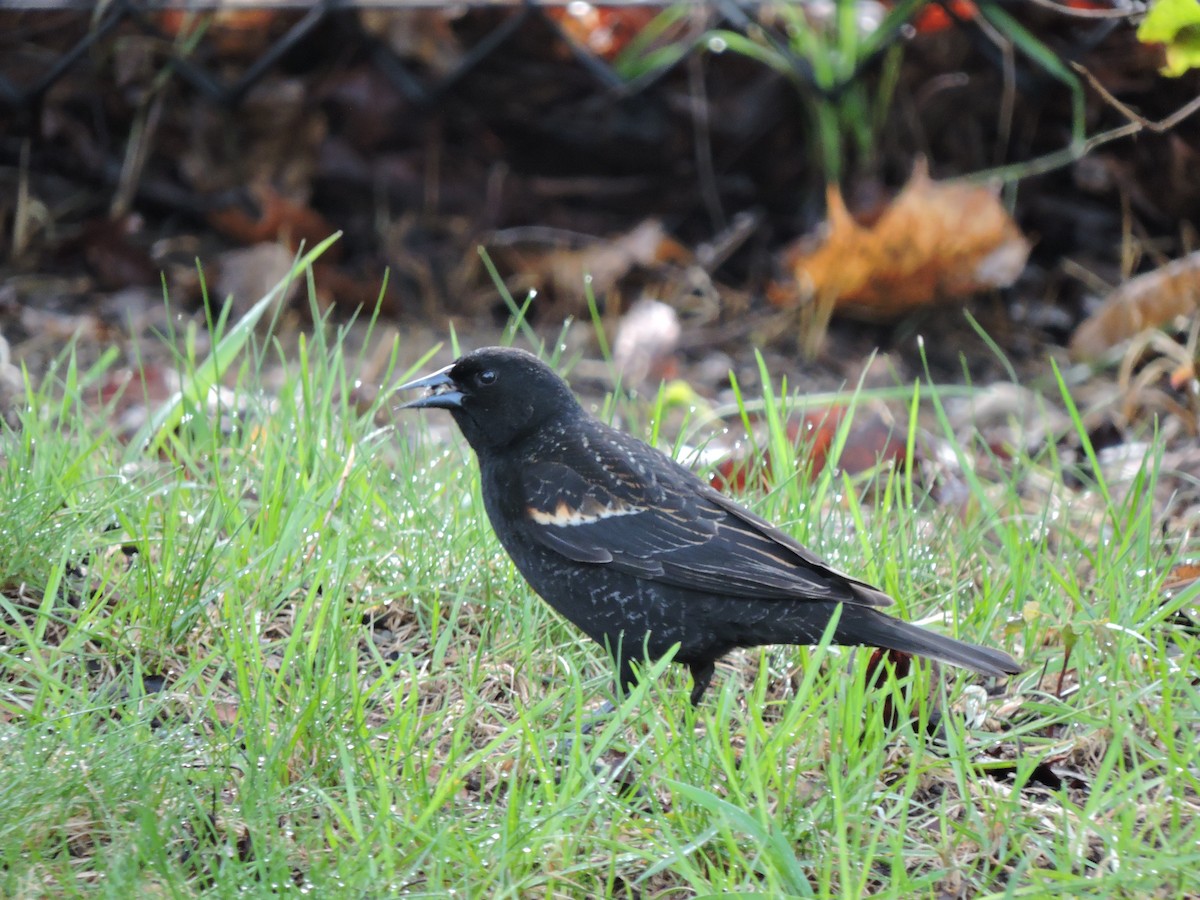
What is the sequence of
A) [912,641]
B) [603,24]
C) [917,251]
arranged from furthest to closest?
1. [603,24]
2. [917,251]
3. [912,641]

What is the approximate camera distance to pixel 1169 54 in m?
2.88

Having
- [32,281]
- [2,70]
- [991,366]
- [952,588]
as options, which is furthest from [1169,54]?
[2,70]

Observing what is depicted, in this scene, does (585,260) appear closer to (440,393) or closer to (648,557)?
(440,393)

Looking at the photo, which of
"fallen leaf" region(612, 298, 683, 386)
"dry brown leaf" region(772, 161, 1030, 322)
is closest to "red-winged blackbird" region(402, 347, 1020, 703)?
"fallen leaf" region(612, 298, 683, 386)

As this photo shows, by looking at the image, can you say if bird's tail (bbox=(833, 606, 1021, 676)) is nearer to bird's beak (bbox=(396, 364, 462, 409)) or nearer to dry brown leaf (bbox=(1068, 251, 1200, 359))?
bird's beak (bbox=(396, 364, 462, 409))

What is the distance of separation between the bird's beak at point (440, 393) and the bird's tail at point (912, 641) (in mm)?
1182

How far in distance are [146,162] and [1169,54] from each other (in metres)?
4.61

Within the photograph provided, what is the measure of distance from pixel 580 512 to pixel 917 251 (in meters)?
2.75

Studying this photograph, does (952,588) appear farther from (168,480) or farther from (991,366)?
(991,366)

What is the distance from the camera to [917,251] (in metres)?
5.66

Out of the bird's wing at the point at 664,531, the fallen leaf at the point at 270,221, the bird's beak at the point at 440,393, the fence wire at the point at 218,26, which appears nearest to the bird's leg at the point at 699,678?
the bird's wing at the point at 664,531

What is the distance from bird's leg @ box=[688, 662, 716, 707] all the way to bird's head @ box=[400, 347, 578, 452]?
746 millimetres

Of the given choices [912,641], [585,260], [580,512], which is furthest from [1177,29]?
[585,260]

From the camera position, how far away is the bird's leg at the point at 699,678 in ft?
11.2
